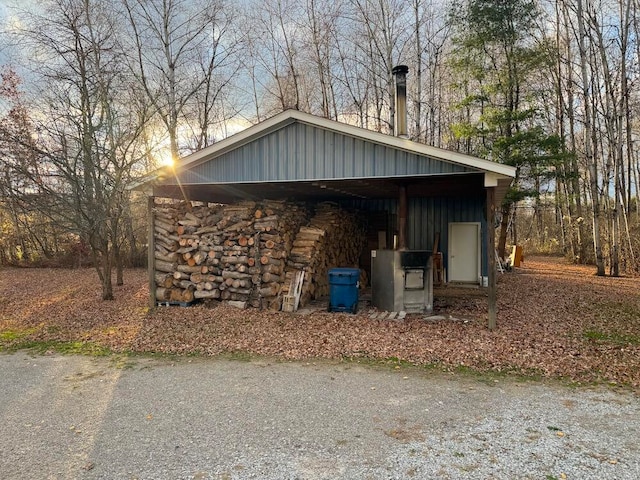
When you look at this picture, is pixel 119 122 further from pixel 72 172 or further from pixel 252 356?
pixel 252 356

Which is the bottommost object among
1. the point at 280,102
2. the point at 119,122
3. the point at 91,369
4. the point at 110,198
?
the point at 91,369

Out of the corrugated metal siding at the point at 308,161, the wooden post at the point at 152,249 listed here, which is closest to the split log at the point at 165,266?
the wooden post at the point at 152,249

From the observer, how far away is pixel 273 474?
2.80 meters

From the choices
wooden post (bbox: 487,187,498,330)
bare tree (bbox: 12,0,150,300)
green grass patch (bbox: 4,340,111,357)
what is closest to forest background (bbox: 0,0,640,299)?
bare tree (bbox: 12,0,150,300)

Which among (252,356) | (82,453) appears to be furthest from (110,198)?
(82,453)

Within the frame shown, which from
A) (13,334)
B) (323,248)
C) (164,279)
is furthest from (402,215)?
(13,334)

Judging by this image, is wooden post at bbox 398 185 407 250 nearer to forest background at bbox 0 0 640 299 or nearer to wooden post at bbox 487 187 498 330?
wooden post at bbox 487 187 498 330

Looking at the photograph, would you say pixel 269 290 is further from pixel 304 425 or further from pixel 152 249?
pixel 304 425

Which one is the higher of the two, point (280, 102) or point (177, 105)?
point (280, 102)

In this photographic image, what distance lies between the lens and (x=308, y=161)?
743 centimetres

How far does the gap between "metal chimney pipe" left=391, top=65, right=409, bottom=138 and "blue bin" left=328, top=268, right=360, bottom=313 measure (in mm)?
2981

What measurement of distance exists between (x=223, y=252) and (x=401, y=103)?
4.78m

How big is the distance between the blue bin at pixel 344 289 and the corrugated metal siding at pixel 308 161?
1941mm

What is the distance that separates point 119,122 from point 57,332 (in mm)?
5124
